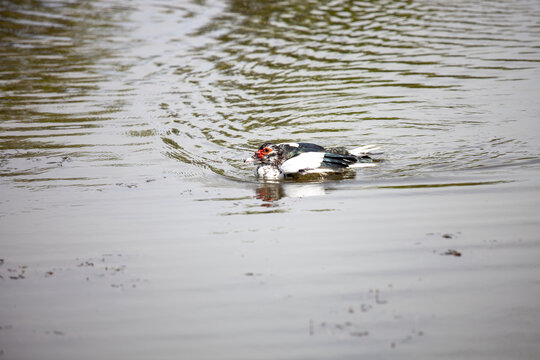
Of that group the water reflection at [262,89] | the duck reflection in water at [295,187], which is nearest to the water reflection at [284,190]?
the duck reflection in water at [295,187]

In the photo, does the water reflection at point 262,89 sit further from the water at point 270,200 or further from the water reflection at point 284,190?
the water reflection at point 284,190

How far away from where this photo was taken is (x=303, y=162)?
861 cm

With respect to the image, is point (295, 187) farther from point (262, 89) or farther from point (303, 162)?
point (262, 89)

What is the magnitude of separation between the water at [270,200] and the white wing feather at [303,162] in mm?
231

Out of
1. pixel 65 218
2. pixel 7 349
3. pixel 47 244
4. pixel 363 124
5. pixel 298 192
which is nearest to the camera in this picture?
pixel 7 349

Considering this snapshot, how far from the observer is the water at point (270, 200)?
4.81 meters

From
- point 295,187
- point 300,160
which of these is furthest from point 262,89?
point 295,187

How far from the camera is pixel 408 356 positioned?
4387mm

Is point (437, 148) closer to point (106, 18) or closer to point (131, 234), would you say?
point (131, 234)

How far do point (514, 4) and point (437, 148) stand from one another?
1173 centimetres

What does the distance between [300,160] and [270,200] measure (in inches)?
42.1

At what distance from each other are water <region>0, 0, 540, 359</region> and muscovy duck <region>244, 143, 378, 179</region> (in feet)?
0.73

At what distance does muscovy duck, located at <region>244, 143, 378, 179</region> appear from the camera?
28.3 ft

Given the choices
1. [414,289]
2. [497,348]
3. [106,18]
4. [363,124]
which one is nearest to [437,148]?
[363,124]
